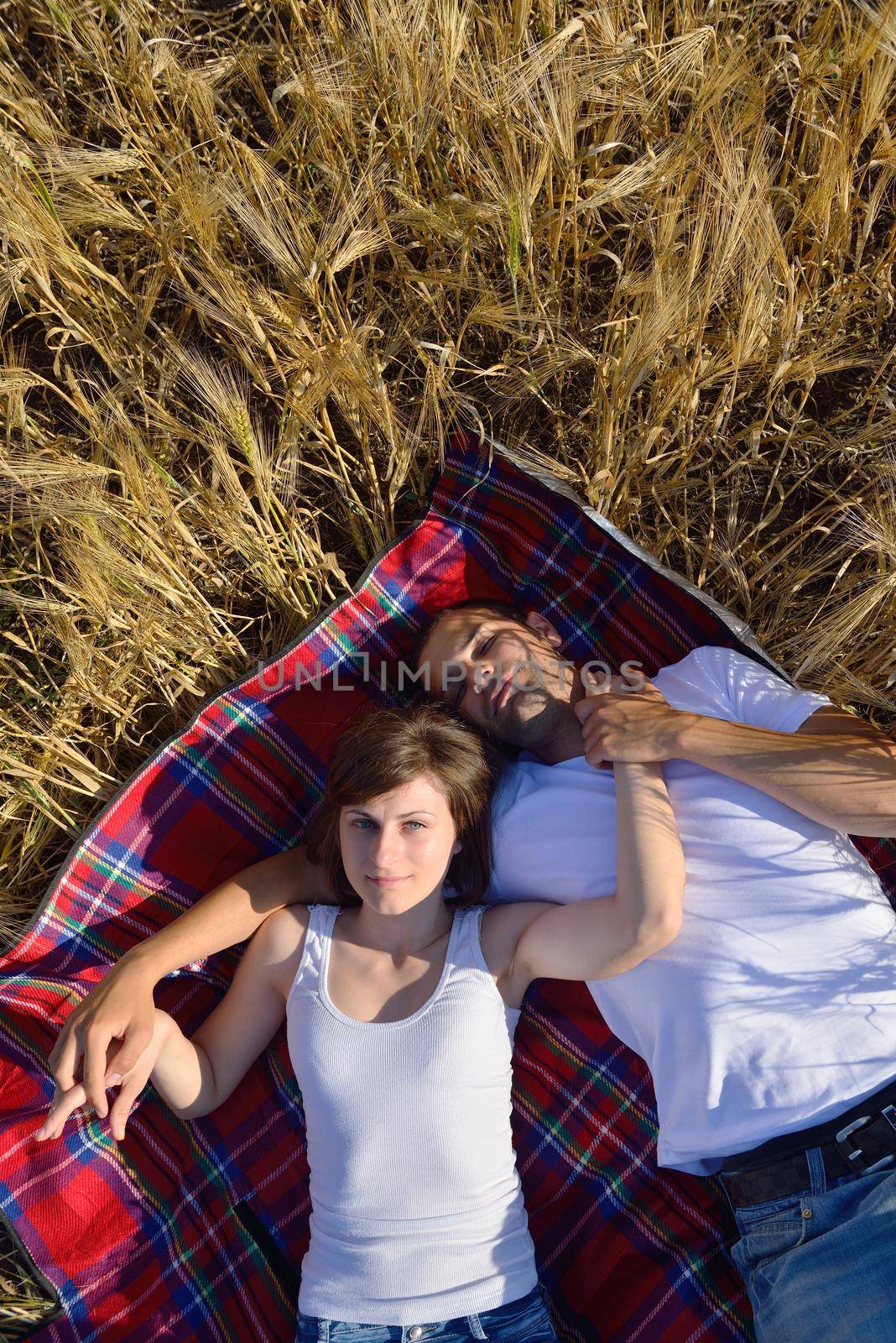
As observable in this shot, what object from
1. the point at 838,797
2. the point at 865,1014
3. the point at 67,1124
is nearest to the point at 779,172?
the point at 838,797

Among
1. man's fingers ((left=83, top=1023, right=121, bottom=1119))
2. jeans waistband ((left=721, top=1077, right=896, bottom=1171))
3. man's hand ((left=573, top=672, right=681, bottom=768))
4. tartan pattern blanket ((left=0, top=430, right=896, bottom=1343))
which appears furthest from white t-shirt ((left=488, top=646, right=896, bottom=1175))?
man's fingers ((left=83, top=1023, right=121, bottom=1119))

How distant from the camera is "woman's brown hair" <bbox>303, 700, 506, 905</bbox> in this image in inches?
89.8

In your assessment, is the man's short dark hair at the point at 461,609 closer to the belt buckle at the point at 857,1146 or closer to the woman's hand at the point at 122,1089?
the woman's hand at the point at 122,1089

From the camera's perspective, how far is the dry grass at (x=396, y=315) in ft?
7.45

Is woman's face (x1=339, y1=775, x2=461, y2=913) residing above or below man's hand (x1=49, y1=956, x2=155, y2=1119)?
above

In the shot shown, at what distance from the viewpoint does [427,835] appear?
220 cm

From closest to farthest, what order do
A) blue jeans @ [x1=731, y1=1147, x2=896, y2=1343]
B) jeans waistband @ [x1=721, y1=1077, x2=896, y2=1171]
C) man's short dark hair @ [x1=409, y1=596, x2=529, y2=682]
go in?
blue jeans @ [x1=731, y1=1147, x2=896, y2=1343] < jeans waistband @ [x1=721, y1=1077, x2=896, y2=1171] < man's short dark hair @ [x1=409, y1=596, x2=529, y2=682]

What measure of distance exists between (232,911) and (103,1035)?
15.7 inches

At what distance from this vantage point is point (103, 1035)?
2176 mm

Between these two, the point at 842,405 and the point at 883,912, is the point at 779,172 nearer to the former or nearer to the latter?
the point at 842,405

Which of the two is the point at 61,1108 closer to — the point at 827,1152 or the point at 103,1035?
the point at 103,1035

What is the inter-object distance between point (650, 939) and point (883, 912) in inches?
22.9

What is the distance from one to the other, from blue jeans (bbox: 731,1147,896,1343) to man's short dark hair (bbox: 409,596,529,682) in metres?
1.47

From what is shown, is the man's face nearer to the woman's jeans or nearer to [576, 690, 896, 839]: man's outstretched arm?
[576, 690, 896, 839]: man's outstretched arm
